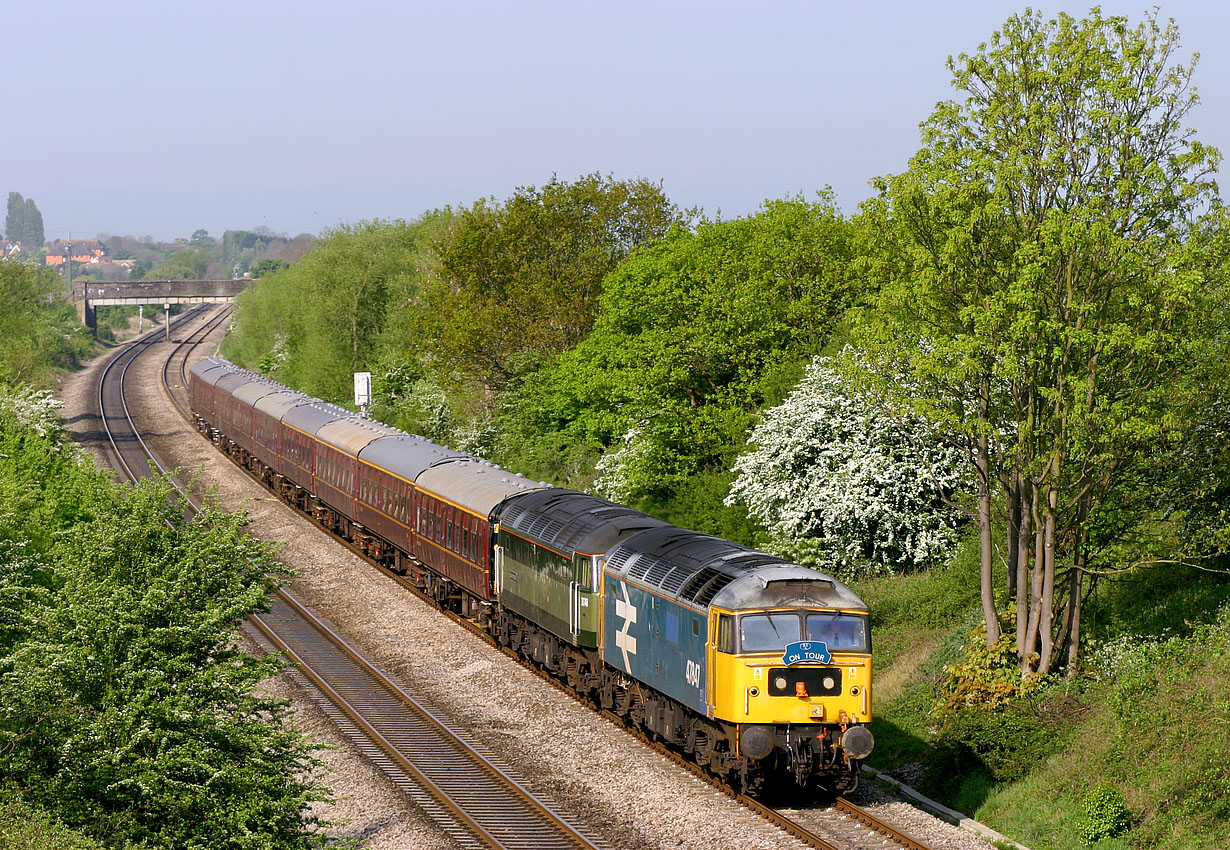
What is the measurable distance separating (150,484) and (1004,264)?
14.4 metres

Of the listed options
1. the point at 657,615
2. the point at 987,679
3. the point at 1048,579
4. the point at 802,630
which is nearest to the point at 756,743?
the point at 802,630

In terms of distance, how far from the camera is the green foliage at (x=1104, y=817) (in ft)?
60.6

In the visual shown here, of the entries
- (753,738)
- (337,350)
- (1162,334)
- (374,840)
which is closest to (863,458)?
(1162,334)

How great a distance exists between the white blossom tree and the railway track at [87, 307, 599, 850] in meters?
11.3

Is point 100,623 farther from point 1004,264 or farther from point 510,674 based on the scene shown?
point 1004,264

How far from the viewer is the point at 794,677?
19625mm

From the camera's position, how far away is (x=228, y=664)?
17844 mm

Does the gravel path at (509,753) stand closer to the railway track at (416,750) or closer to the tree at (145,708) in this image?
the railway track at (416,750)

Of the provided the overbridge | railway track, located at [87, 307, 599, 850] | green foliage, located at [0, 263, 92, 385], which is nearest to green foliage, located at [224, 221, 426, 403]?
green foliage, located at [0, 263, 92, 385]

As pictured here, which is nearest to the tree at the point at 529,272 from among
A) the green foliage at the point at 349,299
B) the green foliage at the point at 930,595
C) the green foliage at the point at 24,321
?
the green foliage at the point at 349,299

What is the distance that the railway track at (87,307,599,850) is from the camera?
19.3 metres

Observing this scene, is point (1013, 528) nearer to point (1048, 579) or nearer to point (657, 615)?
point (1048, 579)

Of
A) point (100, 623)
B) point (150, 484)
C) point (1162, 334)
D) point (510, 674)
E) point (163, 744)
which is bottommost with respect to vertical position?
point (510, 674)

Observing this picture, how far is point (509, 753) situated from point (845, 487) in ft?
41.9
